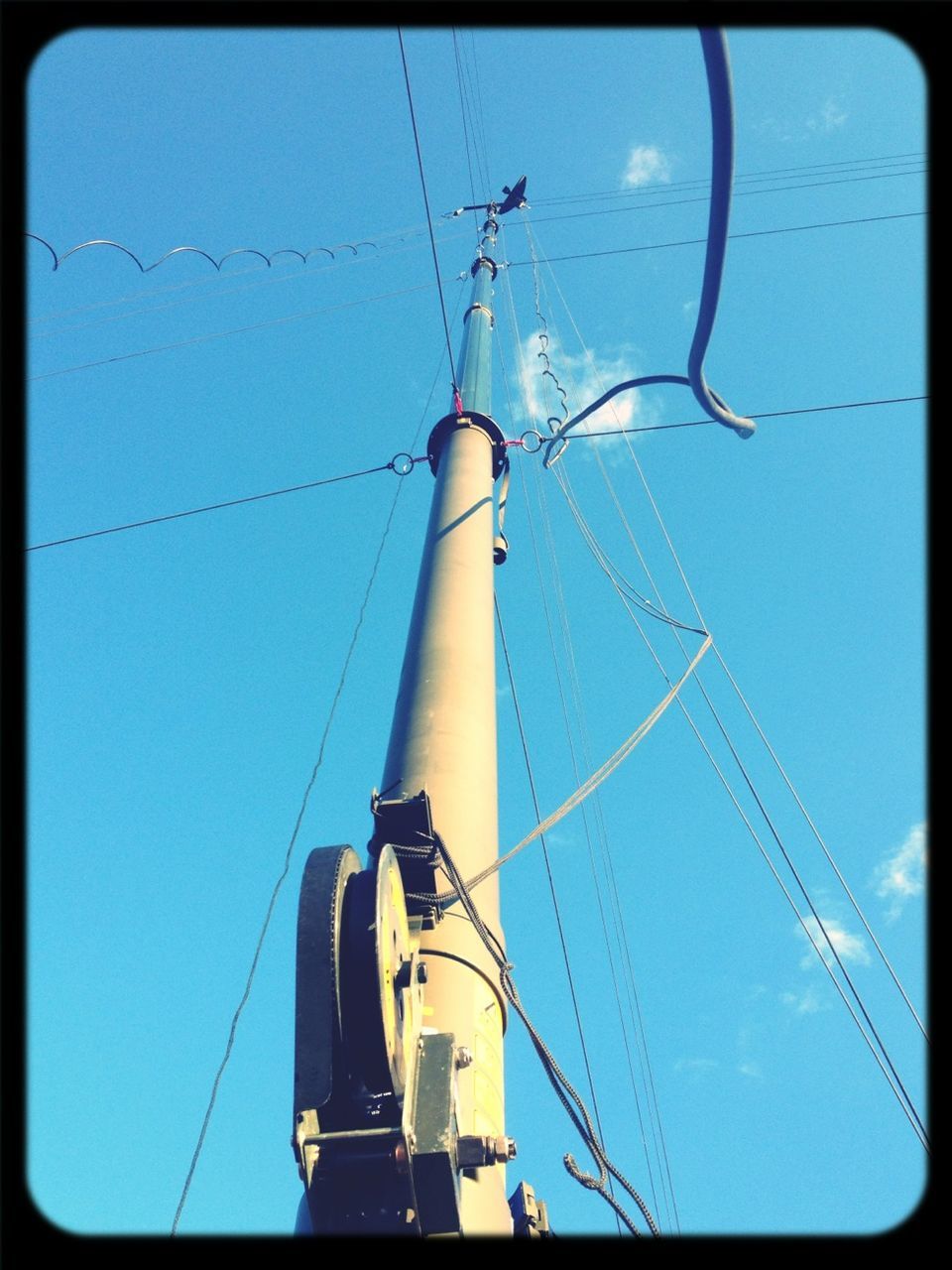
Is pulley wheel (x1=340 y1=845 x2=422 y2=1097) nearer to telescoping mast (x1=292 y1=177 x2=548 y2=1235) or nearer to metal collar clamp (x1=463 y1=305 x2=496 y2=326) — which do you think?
telescoping mast (x1=292 y1=177 x2=548 y2=1235)

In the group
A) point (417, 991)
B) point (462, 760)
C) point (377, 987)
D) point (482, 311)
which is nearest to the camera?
point (377, 987)

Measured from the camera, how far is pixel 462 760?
12.0 feet

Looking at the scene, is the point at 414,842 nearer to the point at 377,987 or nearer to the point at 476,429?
the point at 377,987

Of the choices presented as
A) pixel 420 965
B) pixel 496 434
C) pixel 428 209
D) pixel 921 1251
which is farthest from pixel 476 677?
pixel 428 209

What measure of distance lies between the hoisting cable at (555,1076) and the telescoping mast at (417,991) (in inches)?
2.0

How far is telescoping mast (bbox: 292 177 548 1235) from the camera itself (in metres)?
2.34

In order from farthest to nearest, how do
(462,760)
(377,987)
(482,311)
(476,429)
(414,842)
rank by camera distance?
(482,311) < (476,429) < (462,760) < (414,842) < (377,987)

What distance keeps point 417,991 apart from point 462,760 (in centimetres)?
103

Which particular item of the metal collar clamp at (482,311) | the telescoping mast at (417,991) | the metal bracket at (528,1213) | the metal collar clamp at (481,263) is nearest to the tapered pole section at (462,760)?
the telescoping mast at (417,991)

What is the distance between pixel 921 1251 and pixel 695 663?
3586 mm

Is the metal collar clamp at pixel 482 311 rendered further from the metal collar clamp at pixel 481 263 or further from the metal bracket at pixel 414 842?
the metal bracket at pixel 414 842

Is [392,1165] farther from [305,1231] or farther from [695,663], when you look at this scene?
[695,663]

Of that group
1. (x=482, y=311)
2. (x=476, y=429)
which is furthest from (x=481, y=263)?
(x=476, y=429)
